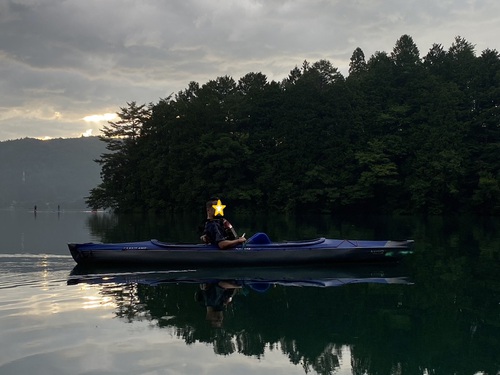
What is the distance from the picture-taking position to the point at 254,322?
8.16m

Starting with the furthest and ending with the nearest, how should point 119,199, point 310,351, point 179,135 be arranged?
1. point 119,199
2. point 179,135
3. point 310,351

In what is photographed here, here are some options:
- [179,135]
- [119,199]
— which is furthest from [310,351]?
[119,199]

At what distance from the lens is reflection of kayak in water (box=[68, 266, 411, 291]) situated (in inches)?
466

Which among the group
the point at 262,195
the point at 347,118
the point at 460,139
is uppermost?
the point at 347,118

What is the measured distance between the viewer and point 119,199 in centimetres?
6216

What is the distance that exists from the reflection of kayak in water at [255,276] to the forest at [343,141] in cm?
3234

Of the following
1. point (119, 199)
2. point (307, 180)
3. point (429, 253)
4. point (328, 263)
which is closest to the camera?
point (328, 263)

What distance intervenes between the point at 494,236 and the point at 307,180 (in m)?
26.7

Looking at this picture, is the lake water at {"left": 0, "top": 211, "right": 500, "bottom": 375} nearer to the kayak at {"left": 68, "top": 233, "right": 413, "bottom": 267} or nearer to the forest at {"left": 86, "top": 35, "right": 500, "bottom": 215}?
the kayak at {"left": 68, "top": 233, "right": 413, "bottom": 267}

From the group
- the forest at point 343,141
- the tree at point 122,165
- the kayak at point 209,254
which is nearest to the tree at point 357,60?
the forest at point 343,141

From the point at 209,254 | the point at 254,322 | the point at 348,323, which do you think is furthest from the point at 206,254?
the point at 348,323

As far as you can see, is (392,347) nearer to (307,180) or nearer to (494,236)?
(494,236)

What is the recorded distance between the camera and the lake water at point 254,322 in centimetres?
625

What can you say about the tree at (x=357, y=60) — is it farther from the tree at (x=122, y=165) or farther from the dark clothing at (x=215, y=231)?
the dark clothing at (x=215, y=231)
